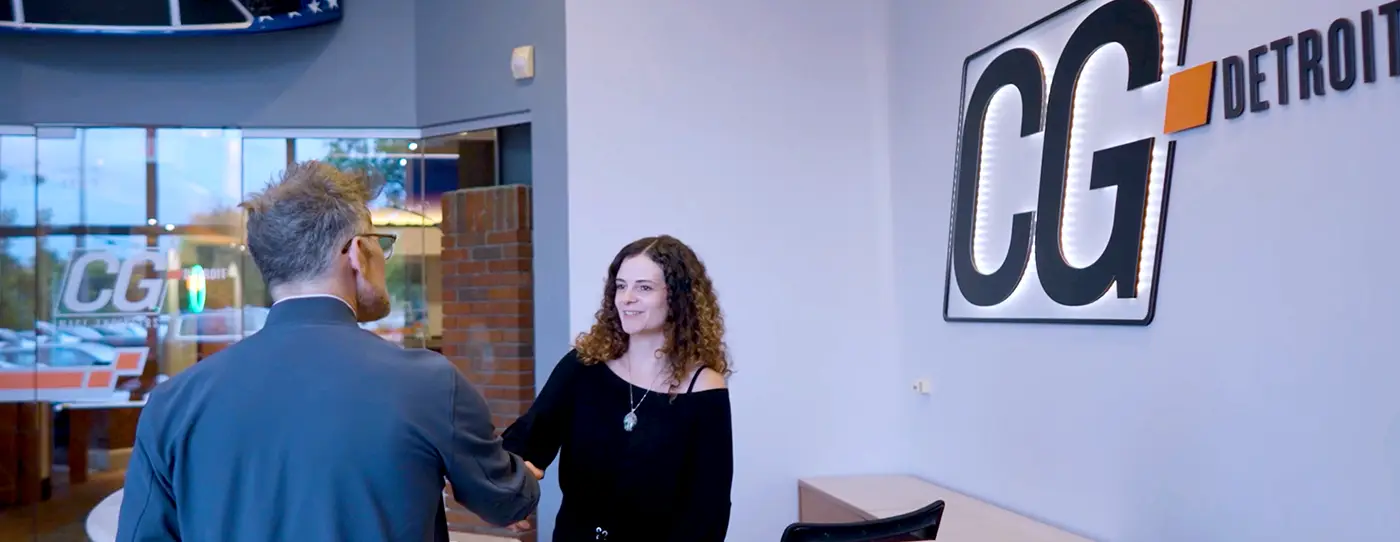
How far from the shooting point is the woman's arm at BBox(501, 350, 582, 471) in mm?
2604

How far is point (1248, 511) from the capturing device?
2723mm

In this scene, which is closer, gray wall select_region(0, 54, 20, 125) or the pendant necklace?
the pendant necklace

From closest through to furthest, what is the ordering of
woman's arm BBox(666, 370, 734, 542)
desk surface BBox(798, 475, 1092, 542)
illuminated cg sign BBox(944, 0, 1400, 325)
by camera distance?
1. woman's arm BBox(666, 370, 734, 542)
2. illuminated cg sign BBox(944, 0, 1400, 325)
3. desk surface BBox(798, 475, 1092, 542)

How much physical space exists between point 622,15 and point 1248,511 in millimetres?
3029

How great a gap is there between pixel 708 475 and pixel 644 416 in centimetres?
21

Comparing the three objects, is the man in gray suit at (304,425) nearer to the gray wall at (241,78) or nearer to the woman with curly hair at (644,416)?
the woman with curly hair at (644,416)

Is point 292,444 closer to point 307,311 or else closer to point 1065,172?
point 307,311

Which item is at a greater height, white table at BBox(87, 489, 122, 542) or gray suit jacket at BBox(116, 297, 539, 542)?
gray suit jacket at BBox(116, 297, 539, 542)

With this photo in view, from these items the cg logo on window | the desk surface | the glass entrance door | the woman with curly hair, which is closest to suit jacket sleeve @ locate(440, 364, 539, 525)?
the woman with curly hair

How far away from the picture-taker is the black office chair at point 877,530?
2.53 metres

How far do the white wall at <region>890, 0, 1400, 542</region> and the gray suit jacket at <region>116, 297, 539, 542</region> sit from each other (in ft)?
6.56

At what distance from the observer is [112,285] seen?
A: 18.0 ft

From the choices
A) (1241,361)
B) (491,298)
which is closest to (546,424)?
(1241,361)

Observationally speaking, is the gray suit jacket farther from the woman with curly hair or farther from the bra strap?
the bra strap
